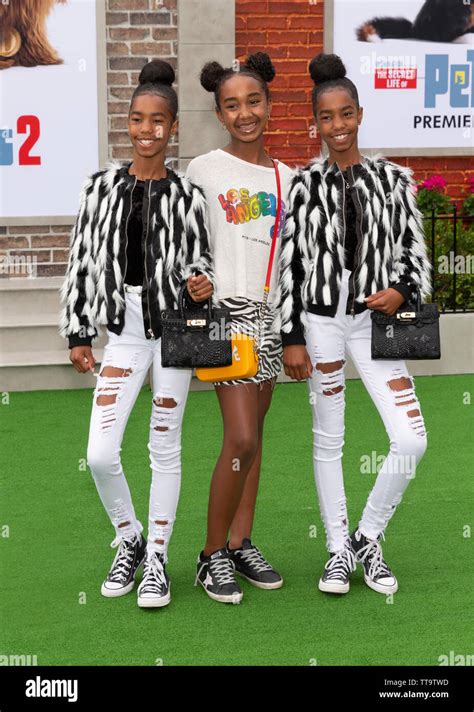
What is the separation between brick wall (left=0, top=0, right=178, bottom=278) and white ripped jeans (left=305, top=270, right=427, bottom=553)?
5.99m

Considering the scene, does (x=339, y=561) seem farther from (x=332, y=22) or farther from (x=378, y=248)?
(x=332, y=22)

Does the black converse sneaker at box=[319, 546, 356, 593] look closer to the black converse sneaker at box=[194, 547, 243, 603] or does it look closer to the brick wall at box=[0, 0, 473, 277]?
the black converse sneaker at box=[194, 547, 243, 603]

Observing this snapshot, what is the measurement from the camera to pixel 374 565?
217 inches

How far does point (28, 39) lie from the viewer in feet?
Answer: 35.2

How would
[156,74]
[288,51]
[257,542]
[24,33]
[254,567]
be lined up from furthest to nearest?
[288,51] < [24,33] < [257,542] < [254,567] < [156,74]

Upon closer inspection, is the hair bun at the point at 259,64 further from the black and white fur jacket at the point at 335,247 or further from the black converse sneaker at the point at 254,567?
the black converse sneaker at the point at 254,567

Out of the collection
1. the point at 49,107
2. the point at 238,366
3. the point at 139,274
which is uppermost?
the point at 49,107

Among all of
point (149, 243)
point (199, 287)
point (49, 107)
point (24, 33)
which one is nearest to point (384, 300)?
point (199, 287)

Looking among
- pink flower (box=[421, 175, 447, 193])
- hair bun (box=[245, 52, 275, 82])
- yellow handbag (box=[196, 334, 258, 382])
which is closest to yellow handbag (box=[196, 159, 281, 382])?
yellow handbag (box=[196, 334, 258, 382])

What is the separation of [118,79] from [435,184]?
123 inches

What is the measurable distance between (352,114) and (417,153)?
6684 millimetres

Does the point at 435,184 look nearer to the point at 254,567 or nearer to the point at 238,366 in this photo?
the point at 254,567

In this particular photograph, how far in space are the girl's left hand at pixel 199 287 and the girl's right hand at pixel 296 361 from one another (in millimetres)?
453

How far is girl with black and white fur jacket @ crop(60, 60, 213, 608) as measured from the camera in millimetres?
5141
